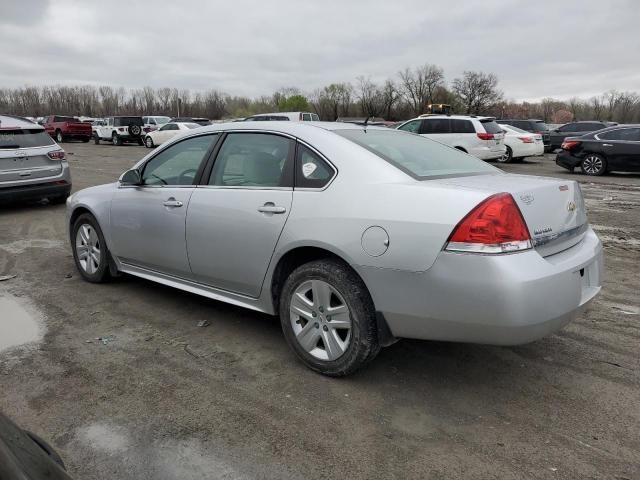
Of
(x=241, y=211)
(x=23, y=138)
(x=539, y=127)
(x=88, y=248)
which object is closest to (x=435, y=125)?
(x=539, y=127)

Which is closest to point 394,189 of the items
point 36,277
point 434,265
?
point 434,265

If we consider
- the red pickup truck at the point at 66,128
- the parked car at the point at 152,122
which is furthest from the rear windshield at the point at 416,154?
the red pickup truck at the point at 66,128

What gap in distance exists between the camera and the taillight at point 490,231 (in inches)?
106

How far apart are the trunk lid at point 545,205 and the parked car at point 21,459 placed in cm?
230

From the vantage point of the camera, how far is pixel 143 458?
256 cm

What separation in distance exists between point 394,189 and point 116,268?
3131 millimetres

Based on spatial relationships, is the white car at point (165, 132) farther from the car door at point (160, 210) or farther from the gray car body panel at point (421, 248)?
the gray car body panel at point (421, 248)

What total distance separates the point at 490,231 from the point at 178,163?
2.71 meters

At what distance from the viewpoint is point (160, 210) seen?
14.0 feet

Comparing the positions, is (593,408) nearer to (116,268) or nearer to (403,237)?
(403,237)

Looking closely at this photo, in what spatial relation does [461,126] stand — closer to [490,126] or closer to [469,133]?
[469,133]

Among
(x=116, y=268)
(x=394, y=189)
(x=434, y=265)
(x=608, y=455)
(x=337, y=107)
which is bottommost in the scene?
(x=608, y=455)

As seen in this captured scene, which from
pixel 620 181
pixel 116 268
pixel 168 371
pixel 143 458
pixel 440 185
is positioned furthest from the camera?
pixel 620 181

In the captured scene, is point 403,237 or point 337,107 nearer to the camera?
point 403,237
